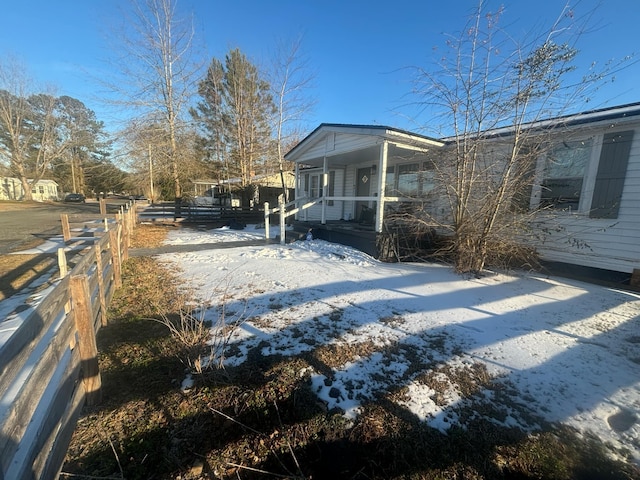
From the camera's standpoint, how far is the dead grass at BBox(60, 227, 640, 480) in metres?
1.64

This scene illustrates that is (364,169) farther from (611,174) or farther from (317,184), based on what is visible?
(611,174)

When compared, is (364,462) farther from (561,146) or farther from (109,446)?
(561,146)

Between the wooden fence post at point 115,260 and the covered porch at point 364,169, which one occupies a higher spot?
the covered porch at point 364,169

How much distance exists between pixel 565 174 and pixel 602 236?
4.76 ft

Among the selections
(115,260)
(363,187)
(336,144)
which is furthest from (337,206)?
(115,260)

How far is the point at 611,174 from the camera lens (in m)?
5.26

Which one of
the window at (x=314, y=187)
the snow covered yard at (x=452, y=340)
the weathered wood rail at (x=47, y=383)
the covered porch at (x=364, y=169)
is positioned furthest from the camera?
the window at (x=314, y=187)

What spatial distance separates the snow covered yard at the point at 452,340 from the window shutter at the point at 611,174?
162 centimetres

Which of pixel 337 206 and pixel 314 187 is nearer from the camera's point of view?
pixel 337 206

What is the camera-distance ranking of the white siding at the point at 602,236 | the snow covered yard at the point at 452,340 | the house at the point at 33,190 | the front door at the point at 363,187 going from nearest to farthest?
the snow covered yard at the point at 452,340 < the white siding at the point at 602,236 < the front door at the point at 363,187 < the house at the point at 33,190

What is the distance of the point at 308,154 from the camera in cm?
1015

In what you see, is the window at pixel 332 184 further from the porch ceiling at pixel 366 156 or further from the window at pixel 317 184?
the porch ceiling at pixel 366 156

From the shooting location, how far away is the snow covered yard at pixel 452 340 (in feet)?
7.18

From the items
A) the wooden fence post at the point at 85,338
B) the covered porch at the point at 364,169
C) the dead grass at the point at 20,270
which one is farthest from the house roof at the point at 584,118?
the dead grass at the point at 20,270
